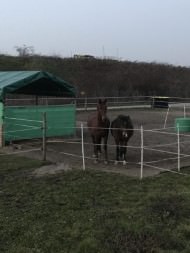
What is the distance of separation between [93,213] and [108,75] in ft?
161

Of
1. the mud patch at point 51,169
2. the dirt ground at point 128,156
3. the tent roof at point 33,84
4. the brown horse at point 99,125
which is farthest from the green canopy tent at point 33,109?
the mud patch at point 51,169

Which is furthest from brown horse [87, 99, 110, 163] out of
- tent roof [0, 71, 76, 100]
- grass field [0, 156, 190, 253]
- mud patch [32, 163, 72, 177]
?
tent roof [0, 71, 76, 100]

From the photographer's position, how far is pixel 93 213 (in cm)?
809

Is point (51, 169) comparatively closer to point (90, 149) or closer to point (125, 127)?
point (125, 127)

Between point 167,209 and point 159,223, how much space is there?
80 centimetres

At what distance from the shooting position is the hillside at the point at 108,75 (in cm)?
5338

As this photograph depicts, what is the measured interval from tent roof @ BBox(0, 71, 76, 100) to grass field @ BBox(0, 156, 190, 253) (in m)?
6.87

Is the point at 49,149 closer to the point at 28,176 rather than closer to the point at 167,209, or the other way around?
the point at 28,176

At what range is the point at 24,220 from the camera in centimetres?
779

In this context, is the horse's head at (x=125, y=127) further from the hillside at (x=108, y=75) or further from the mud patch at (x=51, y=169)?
the hillside at (x=108, y=75)

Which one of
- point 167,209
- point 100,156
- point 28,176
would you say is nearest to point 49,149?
point 100,156

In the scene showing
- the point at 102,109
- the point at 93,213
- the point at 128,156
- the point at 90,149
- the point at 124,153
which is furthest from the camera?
the point at 90,149

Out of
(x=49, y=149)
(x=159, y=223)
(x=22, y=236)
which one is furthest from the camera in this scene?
(x=49, y=149)

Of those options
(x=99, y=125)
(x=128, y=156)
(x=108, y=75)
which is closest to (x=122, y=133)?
(x=99, y=125)
